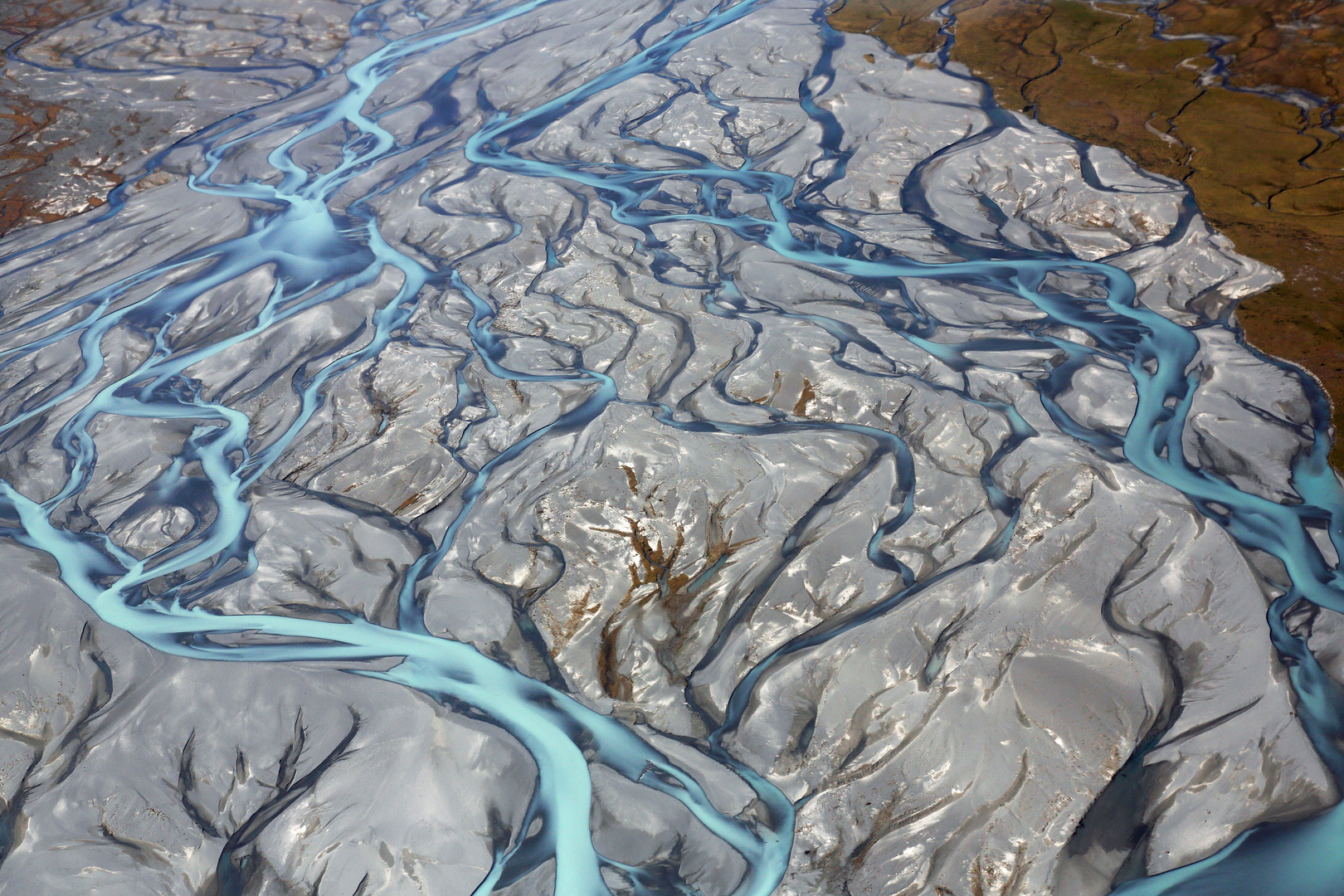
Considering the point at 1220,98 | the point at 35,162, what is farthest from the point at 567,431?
the point at 35,162

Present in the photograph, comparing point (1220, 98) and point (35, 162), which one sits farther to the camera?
point (35, 162)

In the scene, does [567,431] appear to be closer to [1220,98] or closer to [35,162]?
[1220,98]

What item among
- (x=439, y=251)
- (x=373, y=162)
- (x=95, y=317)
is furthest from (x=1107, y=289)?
(x=95, y=317)

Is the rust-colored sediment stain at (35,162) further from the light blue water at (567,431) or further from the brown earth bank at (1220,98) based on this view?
the brown earth bank at (1220,98)

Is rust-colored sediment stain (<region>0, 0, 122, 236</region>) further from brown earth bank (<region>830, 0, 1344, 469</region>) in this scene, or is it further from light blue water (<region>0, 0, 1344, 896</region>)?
brown earth bank (<region>830, 0, 1344, 469</region>)

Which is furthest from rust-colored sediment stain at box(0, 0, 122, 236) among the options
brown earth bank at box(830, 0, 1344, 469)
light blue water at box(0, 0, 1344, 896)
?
brown earth bank at box(830, 0, 1344, 469)

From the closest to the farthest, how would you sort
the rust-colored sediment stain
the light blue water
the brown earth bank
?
the light blue water < the brown earth bank < the rust-colored sediment stain

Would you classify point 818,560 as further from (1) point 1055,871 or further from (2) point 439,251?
(2) point 439,251
